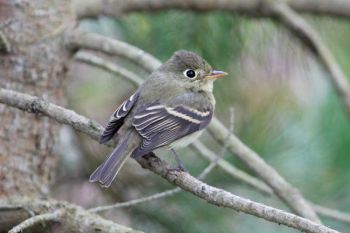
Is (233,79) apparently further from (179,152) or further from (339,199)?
(339,199)

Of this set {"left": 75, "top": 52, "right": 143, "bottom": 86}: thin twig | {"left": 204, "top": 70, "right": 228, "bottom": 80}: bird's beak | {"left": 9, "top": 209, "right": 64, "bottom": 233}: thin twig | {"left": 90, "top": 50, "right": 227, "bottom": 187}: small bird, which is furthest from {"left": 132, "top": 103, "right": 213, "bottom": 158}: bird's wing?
{"left": 9, "top": 209, "right": 64, "bottom": 233}: thin twig

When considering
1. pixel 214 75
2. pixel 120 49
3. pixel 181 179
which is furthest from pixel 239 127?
pixel 181 179

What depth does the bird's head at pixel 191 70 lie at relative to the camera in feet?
14.0

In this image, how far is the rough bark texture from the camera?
3682 mm

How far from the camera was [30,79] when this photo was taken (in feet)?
→ 12.4

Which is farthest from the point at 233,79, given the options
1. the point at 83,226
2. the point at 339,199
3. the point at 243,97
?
the point at 83,226

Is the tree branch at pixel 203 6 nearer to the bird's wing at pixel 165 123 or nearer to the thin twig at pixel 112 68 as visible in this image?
the thin twig at pixel 112 68

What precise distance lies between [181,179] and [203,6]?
5.99 ft

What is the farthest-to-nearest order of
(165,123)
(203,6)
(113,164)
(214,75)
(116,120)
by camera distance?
(203,6) → (214,75) → (165,123) → (116,120) → (113,164)

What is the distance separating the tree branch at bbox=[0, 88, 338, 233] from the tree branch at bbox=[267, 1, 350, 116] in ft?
3.64

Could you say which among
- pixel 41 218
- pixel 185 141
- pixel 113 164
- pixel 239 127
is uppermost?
pixel 239 127

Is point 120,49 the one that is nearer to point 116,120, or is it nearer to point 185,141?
point 116,120

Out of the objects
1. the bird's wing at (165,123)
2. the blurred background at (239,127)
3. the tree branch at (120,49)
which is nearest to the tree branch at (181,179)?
the bird's wing at (165,123)

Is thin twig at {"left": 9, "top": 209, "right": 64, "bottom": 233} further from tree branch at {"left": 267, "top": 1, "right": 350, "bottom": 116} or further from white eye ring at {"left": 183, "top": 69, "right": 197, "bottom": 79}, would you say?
tree branch at {"left": 267, "top": 1, "right": 350, "bottom": 116}
